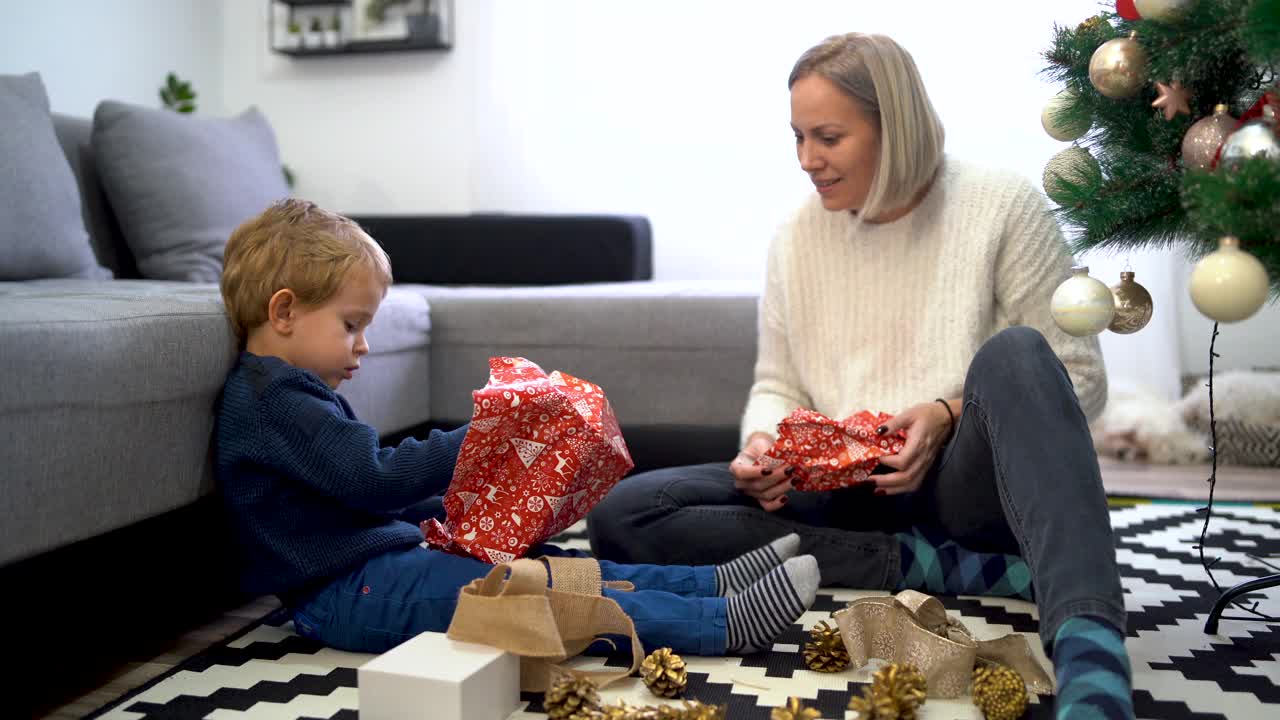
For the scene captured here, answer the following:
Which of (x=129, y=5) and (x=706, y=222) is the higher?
(x=129, y=5)

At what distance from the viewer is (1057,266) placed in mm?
1568

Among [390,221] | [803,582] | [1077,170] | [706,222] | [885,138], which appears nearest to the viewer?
[1077,170]

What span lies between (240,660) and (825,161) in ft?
3.48

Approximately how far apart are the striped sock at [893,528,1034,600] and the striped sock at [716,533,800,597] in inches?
8.2

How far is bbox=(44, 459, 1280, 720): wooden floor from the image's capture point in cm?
127

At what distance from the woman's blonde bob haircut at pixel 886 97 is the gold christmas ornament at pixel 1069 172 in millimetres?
326

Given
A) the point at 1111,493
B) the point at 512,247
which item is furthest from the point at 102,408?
the point at 1111,493

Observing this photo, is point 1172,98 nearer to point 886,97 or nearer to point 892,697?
point 886,97

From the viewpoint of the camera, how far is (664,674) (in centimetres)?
118

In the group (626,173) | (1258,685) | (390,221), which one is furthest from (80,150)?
(1258,685)

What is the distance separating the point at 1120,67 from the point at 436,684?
0.96 meters

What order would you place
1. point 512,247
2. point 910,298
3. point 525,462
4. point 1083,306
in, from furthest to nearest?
point 512,247 → point 910,298 → point 525,462 → point 1083,306

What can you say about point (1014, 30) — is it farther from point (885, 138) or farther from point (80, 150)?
point (80, 150)

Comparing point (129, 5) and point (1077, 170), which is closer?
point (1077, 170)
